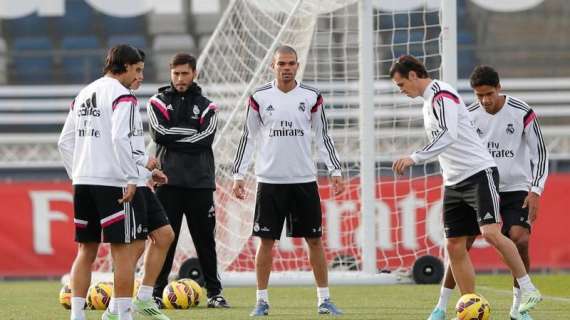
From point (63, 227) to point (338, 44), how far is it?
4.52 m

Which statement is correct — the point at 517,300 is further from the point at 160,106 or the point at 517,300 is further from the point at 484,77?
the point at 160,106

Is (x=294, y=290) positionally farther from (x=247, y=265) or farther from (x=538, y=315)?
(x=538, y=315)

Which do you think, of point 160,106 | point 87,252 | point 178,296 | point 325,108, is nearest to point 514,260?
point 87,252

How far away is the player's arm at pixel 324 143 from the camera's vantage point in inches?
328

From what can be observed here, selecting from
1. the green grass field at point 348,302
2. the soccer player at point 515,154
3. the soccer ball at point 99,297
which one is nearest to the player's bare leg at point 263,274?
the green grass field at point 348,302

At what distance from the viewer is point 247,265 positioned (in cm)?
1345

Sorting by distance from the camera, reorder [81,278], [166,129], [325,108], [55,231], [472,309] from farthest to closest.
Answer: [55,231] < [325,108] < [166,129] < [472,309] < [81,278]

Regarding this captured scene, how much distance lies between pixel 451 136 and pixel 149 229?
6.25 feet

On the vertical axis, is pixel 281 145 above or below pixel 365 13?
below

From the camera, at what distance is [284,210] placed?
27.3 feet

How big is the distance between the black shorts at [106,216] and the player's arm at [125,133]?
13 cm

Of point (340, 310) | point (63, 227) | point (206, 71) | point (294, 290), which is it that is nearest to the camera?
point (340, 310)

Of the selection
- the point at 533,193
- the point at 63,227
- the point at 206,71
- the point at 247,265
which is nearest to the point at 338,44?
the point at 206,71

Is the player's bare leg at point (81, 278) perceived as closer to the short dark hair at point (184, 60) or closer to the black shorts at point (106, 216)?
the black shorts at point (106, 216)
